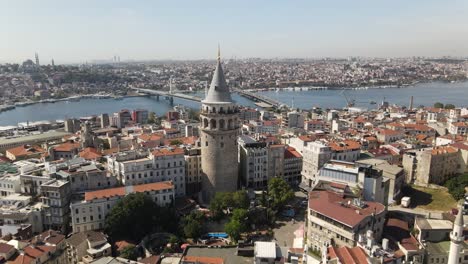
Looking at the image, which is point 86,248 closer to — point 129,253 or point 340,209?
point 129,253

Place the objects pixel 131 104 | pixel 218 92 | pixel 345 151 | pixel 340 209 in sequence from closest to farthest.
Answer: pixel 340 209 < pixel 218 92 < pixel 345 151 < pixel 131 104

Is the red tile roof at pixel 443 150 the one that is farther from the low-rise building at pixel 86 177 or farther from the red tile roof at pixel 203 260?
the low-rise building at pixel 86 177

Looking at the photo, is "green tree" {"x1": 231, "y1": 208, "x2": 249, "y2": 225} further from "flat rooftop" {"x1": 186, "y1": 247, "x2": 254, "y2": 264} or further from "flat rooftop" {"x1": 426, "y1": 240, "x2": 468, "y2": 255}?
"flat rooftop" {"x1": 426, "y1": 240, "x2": 468, "y2": 255}

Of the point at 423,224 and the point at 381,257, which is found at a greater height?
the point at 381,257

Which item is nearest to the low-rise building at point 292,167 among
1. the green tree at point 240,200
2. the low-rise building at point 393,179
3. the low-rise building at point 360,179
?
the low-rise building at point 360,179

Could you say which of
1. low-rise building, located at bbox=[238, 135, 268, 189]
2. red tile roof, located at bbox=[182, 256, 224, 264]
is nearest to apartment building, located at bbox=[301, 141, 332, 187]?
low-rise building, located at bbox=[238, 135, 268, 189]

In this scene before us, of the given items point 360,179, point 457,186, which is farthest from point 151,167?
point 457,186

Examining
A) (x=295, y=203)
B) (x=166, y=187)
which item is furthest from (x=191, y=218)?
(x=295, y=203)

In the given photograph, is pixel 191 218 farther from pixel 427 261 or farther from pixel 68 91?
pixel 68 91
